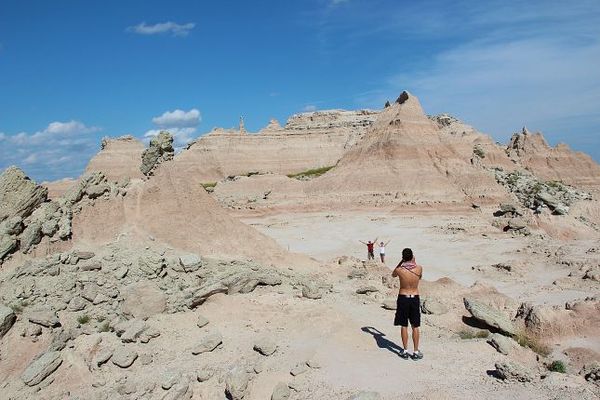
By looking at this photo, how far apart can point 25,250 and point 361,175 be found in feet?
112

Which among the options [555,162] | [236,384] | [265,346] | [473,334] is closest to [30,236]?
[265,346]

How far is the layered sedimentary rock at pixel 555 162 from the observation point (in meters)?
55.6

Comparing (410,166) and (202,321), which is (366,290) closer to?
(202,321)

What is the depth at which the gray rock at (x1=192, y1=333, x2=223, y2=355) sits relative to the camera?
26.0 feet

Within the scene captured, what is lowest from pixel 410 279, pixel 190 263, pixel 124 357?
pixel 124 357

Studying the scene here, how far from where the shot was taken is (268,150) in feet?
240

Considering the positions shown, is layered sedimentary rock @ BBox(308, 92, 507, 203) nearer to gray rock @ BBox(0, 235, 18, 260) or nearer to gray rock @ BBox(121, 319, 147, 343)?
gray rock @ BBox(121, 319, 147, 343)

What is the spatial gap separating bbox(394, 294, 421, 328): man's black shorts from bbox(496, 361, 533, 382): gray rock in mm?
1304

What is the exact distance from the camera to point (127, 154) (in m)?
69.7

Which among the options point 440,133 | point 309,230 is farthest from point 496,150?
point 309,230

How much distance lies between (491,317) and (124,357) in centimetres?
675

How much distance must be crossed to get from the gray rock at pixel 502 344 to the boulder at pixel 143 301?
5996mm

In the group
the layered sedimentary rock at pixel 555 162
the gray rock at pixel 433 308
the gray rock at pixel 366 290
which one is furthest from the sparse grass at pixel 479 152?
the gray rock at pixel 433 308

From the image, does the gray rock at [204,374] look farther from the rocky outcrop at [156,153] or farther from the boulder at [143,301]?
the rocky outcrop at [156,153]
